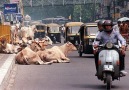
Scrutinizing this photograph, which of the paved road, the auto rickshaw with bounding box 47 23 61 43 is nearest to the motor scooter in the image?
the paved road

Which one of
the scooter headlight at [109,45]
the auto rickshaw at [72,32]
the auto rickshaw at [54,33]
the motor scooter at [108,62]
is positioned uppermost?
the scooter headlight at [109,45]

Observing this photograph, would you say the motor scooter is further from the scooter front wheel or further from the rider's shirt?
the rider's shirt

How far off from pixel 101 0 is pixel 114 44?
114914mm

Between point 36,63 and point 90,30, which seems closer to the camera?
point 36,63

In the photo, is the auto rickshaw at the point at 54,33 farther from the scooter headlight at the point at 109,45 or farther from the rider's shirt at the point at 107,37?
the scooter headlight at the point at 109,45

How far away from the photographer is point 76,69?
68.1 feet

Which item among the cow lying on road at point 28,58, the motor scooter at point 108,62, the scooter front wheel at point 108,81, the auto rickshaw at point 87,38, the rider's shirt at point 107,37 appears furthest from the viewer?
the auto rickshaw at point 87,38

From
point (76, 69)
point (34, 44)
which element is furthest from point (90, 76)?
point (34, 44)

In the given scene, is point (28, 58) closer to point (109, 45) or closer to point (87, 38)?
point (87, 38)

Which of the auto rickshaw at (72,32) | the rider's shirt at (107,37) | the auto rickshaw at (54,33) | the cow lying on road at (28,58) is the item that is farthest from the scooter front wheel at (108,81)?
the auto rickshaw at (54,33)

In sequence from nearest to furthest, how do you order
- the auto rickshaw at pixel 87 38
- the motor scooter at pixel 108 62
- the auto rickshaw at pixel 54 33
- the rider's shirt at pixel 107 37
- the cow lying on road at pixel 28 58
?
the motor scooter at pixel 108 62 → the rider's shirt at pixel 107 37 → the cow lying on road at pixel 28 58 → the auto rickshaw at pixel 87 38 → the auto rickshaw at pixel 54 33

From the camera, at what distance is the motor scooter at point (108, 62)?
549 inches

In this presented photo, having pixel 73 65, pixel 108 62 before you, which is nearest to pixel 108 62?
pixel 108 62

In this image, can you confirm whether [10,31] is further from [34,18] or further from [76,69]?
[34,18]
